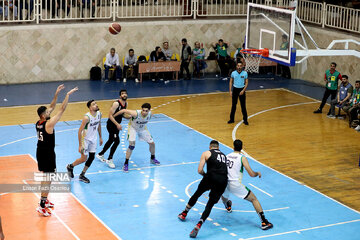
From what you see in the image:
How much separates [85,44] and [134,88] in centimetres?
306

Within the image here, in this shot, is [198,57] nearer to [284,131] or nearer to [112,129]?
[284,131]

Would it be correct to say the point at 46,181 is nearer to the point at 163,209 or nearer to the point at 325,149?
the point at 163,209

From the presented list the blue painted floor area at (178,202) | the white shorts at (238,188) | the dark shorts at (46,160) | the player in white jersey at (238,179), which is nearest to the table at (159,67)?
the blue painted floor area at (178,202)

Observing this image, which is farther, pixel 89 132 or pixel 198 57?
pixel 198 57

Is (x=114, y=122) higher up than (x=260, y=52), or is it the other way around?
(x=260, y=52)

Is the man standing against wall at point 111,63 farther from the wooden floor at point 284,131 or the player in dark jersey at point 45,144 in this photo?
the player in dark jersey at point 45,144

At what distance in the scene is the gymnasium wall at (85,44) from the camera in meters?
25.6

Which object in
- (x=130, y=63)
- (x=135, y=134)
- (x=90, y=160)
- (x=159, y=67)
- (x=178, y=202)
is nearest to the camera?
(x=178, y=202)

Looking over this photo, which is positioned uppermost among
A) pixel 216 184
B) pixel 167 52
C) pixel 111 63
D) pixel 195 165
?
pixel 167 52

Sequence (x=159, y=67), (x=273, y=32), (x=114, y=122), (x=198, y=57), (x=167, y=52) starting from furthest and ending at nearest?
(x=198, y=57), (x=167, y=52), (x=159, y=67), (x=273, y=32), (x=114, y=122)

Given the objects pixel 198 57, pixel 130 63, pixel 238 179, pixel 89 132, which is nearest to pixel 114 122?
pixel 89 132

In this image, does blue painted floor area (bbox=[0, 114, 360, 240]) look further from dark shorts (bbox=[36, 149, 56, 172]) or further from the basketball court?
dark shorts (bbox=[36, 149, 56, 172])

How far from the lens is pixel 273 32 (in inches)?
749

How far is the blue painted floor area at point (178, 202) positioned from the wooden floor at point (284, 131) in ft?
2.35
